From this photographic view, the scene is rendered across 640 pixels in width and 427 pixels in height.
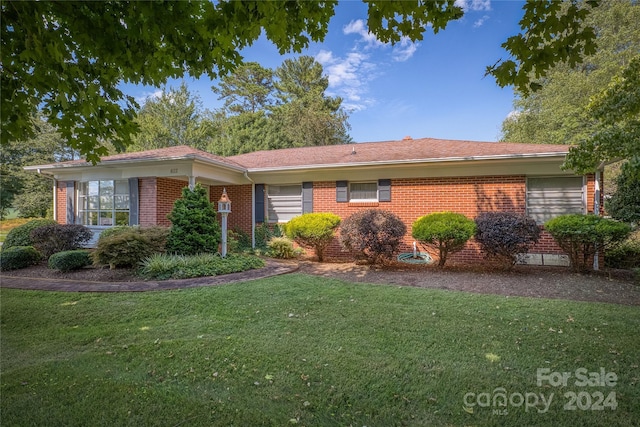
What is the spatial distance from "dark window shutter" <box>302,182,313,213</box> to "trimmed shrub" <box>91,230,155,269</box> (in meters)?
5.12

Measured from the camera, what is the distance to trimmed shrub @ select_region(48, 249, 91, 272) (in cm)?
755

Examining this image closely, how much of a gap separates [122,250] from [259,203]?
5.00 m

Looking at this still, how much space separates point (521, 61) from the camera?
303cm

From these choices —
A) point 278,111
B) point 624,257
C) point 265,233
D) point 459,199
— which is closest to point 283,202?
point 265,233

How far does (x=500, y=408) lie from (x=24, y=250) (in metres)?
11.2

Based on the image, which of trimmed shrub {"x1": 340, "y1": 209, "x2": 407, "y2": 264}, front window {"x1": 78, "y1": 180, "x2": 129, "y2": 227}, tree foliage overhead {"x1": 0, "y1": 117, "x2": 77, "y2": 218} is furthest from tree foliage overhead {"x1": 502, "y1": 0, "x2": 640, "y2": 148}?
tree foliage overhead {"x1": 0, "y1": 117, "x2": 77, "y2": 218}

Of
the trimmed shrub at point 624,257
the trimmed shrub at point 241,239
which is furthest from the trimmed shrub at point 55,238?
the trimmed shrub at point 624,257

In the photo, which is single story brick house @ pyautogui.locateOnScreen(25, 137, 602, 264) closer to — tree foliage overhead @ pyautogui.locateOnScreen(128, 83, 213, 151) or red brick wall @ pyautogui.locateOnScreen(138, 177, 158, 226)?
red brick wall @ pyautogui.locateOnScreen(138, 177, 158, 226)

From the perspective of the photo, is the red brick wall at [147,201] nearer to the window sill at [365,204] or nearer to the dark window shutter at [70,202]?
the dark window shutter at [70,202]

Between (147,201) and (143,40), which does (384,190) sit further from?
(143,40)

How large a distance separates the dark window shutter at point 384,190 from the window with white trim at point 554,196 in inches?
156

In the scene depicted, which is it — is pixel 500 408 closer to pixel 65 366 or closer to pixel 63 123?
pixel 65 366

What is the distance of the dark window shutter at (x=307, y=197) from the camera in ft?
36.1

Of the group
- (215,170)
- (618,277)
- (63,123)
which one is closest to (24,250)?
(215,170)
